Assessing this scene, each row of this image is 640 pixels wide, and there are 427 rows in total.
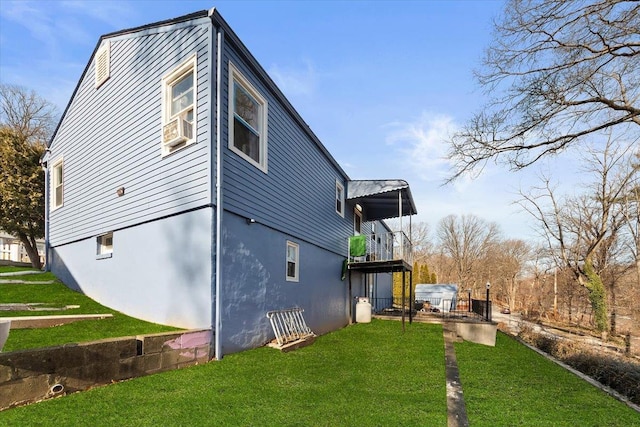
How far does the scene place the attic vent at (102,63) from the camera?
8.52 metres

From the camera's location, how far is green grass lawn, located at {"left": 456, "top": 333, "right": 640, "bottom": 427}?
160 inches

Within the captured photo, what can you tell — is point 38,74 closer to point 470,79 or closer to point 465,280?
point 470,79

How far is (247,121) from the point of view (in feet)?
23.6

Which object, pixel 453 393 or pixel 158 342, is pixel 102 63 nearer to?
pixel 158 342

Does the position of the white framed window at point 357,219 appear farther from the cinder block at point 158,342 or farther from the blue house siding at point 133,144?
the cinder block at point 158,342

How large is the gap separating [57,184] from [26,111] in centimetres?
1469

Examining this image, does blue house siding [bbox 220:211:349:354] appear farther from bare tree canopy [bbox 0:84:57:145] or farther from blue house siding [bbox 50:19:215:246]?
bare tree canopy [bbox 0:84:57:145]

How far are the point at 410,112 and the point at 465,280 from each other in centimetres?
3433

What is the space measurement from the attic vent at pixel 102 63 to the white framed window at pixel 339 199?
7.41 m

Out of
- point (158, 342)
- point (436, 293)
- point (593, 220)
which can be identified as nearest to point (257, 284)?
point (158, 342)

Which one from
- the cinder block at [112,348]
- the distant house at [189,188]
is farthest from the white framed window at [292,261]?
the cinder block at [112,348]

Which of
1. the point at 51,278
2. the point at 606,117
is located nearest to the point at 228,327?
the point at 51,278

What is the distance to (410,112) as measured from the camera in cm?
1054

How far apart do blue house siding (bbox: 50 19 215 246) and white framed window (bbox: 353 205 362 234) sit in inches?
349
